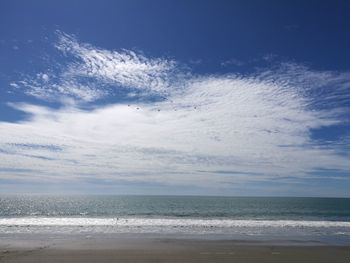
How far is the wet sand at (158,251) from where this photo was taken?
15875mm

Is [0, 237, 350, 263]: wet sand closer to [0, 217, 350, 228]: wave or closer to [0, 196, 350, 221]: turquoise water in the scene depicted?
[0, 217, 350, 228]: wave

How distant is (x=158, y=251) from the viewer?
17.6 metres

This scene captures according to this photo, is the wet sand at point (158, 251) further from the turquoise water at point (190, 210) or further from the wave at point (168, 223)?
the turquoise water at point (190, 210)

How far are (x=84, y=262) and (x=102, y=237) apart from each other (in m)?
7.06

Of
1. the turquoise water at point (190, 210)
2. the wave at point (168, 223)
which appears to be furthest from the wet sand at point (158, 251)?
the turquoise water at point (190, 210)

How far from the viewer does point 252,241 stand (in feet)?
69.0

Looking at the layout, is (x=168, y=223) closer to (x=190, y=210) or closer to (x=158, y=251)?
(x=158, y=251)

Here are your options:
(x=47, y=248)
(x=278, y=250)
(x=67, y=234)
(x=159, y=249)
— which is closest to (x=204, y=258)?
(x=159, y=249)

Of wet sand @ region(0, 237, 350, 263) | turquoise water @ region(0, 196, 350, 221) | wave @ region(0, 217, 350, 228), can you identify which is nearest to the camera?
wet sand @ region(0, 237, 350, 263)

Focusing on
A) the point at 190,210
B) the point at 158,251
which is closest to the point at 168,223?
the point at 158,251

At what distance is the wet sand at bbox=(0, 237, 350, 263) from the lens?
15.9 meters

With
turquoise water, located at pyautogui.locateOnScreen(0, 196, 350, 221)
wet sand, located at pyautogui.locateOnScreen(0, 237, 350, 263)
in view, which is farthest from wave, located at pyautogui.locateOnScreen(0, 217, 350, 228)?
wet sand, located at pyautogui.locateOnScreen(0, 237, 350, 263)

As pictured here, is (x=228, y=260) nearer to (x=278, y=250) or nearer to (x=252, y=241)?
(x=278, y=250)

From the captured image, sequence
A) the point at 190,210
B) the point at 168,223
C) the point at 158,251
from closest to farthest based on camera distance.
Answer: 1. the point at 158,251
2. the point at 168,223
3. the point at 190,210
